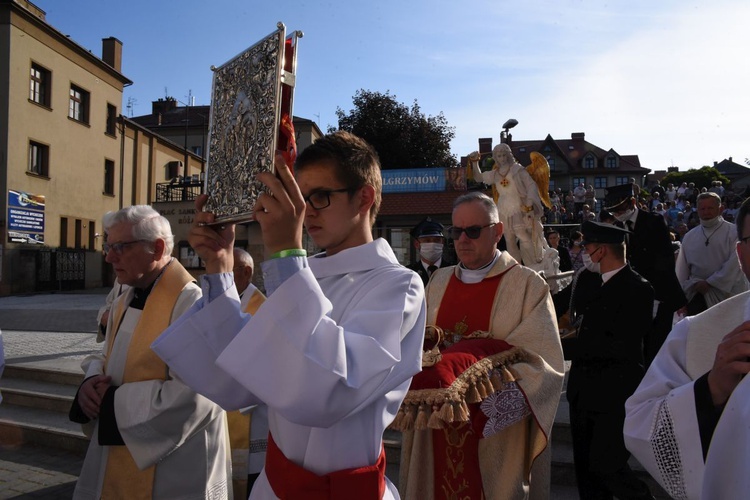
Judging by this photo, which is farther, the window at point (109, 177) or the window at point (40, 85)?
the window at point (109, 177)

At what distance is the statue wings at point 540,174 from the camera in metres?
A: 9.38

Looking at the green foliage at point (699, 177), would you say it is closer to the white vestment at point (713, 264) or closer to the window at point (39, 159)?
the window at point (39, 159)

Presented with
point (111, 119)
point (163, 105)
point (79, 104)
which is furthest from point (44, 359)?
point (163, 105)

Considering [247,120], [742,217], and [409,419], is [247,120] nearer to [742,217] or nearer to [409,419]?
[409,419]

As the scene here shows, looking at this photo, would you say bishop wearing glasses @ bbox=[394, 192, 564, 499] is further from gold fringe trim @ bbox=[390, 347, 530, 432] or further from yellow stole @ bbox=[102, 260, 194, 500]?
yellow stole @ bbox=[102, 260, 194, 500]

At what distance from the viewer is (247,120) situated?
76.1 inches

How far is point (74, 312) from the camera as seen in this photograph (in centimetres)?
1541

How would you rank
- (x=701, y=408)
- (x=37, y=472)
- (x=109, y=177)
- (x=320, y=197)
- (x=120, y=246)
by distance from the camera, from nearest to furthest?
1. (x=701, y=408)
2. (x=320, y=197)
3. (x=120, y=246)
4. (x=37, y=472)
5. (x=109, y=177)

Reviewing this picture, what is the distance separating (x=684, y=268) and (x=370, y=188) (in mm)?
5849

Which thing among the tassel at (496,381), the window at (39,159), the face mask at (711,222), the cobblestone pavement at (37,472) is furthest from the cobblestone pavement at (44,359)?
the window at (39,159)

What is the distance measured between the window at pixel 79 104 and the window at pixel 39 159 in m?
2.55

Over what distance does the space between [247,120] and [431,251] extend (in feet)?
17.3

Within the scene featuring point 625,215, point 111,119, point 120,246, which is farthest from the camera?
point 111,119

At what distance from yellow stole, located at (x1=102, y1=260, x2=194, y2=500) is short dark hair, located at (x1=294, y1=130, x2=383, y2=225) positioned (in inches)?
58.2
